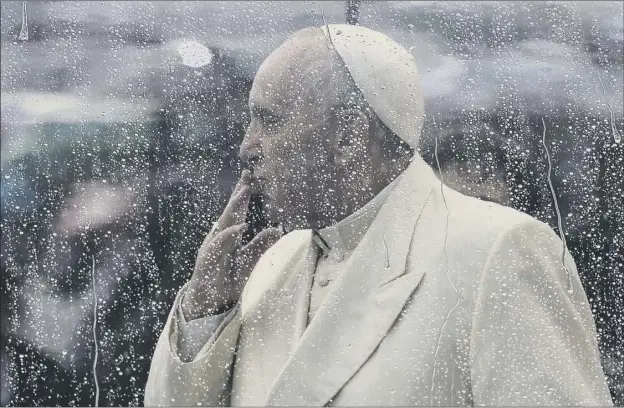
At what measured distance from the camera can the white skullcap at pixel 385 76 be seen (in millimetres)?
1330

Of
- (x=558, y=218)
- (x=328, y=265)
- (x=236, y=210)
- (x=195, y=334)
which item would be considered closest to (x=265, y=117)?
(x=236, y=210)

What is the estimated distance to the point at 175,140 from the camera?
150 centimetres

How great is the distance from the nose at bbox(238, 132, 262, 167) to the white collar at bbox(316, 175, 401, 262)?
0.55 ft

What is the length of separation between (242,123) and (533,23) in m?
0.54

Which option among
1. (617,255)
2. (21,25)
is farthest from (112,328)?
(617,255)

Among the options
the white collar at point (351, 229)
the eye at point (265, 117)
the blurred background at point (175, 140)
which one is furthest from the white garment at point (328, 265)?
the eye at point (265, 117)

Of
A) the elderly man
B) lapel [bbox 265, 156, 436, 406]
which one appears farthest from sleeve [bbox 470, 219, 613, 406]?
lapel [bbox 265, 156, 436, 406]

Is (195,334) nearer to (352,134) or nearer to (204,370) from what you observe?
(204,370)

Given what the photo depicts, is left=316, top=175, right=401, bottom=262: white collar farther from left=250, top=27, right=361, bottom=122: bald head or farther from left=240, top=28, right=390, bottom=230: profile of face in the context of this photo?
left=250, top=27, right=361, bottom=122: bald head

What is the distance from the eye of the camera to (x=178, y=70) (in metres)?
1.52

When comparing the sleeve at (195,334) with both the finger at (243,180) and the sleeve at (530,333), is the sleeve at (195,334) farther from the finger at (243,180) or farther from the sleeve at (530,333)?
the sleeve at (530,333)

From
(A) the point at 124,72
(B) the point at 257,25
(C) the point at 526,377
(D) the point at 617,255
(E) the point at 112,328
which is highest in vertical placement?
(B) the point at 257,25

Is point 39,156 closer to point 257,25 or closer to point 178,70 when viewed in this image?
point 178,70

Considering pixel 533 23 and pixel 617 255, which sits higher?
pixel 533 23
